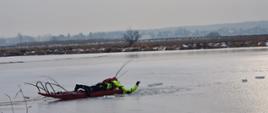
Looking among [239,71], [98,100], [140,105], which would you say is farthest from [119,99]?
[239,71]

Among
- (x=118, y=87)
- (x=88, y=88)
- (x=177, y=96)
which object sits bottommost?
(x=177, y=96)

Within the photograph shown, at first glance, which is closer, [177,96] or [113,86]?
[177,96]

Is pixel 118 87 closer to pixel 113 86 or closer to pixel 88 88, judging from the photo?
pixel 113 86

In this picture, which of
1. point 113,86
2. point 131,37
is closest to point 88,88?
point 113,86

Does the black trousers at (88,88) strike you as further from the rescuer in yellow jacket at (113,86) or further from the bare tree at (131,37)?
the bare tree at (131,37)

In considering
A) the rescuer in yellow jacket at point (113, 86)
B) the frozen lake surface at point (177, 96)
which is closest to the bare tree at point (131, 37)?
the frozen lake surface at point (177, 96)

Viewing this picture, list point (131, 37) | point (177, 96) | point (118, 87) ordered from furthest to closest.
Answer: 1. point (131, 37)
2. point (118, 87)
3. point (177, 96)

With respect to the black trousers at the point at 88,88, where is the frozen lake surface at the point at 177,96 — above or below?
below

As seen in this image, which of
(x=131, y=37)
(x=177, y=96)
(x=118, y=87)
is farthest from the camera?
(x=131, y=37)

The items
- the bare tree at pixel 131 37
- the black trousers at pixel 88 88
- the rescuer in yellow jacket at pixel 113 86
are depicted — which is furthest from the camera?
the bare tree at pixel 131 37

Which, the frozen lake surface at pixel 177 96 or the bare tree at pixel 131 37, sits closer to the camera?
the frozen lake surface at pixel 177 96

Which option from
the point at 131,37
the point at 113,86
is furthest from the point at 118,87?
the point at 131,37

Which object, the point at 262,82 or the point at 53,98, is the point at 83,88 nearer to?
the point at 53,98

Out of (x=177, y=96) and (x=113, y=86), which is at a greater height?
(x=113, y=86)
